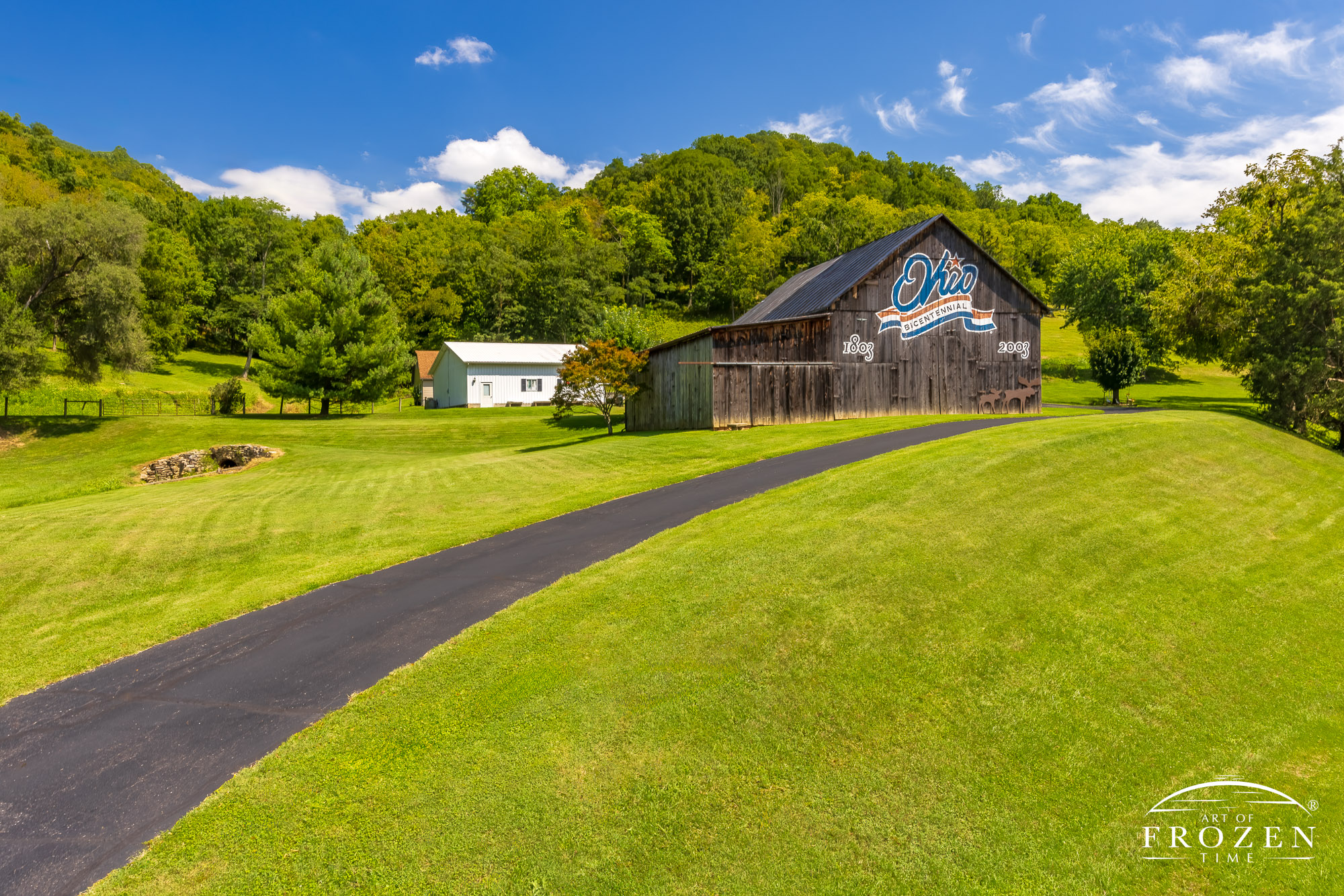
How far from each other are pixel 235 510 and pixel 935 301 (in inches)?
1200

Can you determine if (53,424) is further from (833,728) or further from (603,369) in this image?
(833,728)

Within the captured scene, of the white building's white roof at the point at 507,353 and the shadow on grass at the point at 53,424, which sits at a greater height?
the white building's white roof at the point at 507,353

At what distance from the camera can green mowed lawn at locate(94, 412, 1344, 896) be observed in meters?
4.76

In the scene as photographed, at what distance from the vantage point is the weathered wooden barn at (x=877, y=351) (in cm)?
2930

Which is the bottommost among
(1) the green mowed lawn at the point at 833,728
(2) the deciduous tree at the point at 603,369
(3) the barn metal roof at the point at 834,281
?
(1) the green mowed lawn at the point at 833,728

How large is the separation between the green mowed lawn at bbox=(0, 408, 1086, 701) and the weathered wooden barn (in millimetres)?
2872

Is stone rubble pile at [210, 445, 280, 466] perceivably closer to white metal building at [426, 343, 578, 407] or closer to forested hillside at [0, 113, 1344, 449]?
forested hillside at [0, 113, 1344, 449]

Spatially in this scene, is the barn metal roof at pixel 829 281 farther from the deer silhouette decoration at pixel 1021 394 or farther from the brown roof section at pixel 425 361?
the brown roof section at pixel 425 361

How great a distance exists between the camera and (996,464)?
1423 cm

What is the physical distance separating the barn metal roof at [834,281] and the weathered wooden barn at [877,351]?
5.1 inches

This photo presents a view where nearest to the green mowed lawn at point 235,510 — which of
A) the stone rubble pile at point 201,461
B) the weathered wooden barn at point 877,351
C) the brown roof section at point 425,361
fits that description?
the stone rubble pile at point 201,461

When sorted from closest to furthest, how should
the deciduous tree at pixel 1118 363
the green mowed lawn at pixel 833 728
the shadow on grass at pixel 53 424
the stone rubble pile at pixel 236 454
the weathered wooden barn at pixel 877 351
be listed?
the green mowed lawn at pixel 833 728 < the stone rubble pile at pixel 236 454 < the weathered wooden barn at pixel 877 351 < the shadow on grass at pixel 53 424 < the deciduous tree at pixel 1118 363

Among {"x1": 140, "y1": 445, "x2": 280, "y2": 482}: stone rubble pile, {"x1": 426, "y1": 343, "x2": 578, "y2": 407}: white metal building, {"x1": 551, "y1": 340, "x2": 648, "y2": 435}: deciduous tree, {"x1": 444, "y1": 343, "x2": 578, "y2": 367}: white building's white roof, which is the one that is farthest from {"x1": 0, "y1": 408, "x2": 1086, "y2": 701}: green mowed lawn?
{"x1": 444, "y1": 343, "x2": 578, "y2": 367}: white building's white roof

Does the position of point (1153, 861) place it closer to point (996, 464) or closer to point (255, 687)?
point (255, 687)
